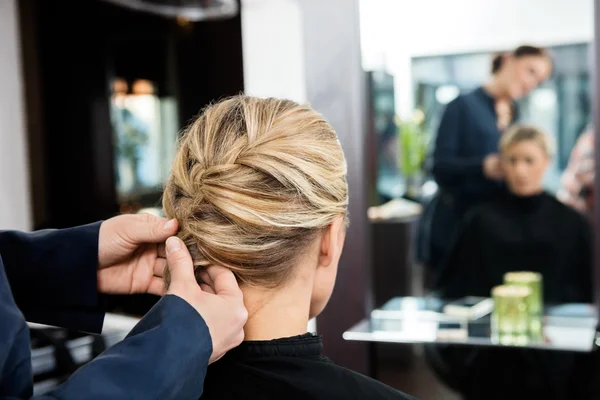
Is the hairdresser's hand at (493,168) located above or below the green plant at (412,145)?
below

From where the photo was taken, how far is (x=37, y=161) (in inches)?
128

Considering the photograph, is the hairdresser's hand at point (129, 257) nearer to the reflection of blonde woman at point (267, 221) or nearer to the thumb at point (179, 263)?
the reflection of blonde woman at point (267, 221)

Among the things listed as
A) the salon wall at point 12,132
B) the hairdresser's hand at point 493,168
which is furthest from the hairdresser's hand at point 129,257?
the salon wall at point 12,132

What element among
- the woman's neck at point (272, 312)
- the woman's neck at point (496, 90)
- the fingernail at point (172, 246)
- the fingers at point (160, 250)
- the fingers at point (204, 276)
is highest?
the woman's neck at point (496, 90)

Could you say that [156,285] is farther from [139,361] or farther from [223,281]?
[139,361]

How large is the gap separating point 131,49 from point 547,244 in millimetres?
2692

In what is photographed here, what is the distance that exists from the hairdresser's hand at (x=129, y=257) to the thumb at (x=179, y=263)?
0.22m

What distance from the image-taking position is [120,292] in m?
1.23

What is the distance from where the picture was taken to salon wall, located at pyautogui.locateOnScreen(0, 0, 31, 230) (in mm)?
3121

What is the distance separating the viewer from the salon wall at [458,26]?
6.77 ft

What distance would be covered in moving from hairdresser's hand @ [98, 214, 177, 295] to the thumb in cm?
22

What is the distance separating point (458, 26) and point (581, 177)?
58 cm

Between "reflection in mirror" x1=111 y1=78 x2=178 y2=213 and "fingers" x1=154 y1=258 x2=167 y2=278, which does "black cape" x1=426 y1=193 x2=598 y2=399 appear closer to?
"fingers" x1=154 y1=258 x2=167 y2=278

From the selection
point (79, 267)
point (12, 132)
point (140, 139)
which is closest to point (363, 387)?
point (79, 267)
